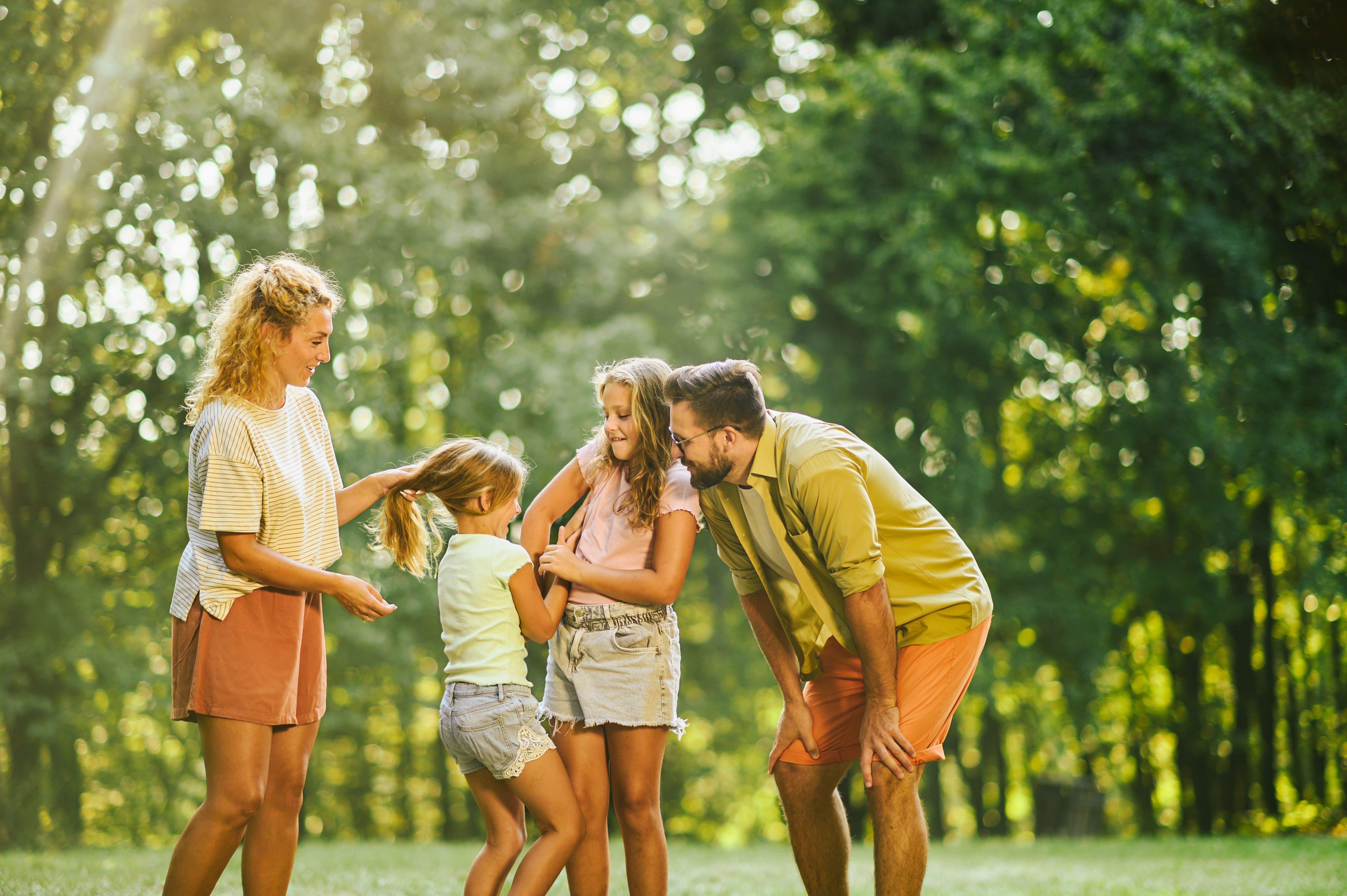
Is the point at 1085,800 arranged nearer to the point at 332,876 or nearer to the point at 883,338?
the point at 883,338

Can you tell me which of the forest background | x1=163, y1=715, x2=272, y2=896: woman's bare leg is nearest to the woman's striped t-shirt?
x1=163, y1=715, x2=272, y2=896: woman's bare leg

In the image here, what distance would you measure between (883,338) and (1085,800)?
6.90m

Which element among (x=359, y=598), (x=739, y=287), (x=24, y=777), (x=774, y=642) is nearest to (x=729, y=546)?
(x=774, y=642)

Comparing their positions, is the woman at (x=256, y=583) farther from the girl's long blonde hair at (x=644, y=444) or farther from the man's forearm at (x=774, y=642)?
the man's forearm at (x=774, y=642)

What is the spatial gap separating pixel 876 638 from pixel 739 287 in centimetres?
952

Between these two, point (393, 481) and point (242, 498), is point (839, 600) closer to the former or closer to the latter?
point (393, 481)

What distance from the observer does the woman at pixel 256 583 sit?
2.68 m

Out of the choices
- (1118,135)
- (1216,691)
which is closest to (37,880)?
(1118,135)

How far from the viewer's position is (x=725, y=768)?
59.2 feet

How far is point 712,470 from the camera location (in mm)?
3033

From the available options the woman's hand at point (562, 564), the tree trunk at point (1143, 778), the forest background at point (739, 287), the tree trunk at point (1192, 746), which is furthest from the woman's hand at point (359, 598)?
the tree trunk at point (1143, 778)

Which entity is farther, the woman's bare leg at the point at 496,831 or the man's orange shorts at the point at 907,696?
the man's orange shorts at the point at 907,696


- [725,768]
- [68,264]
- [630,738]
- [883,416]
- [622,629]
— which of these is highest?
[68,264]

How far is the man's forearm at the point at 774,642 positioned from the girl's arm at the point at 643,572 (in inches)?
20.2
